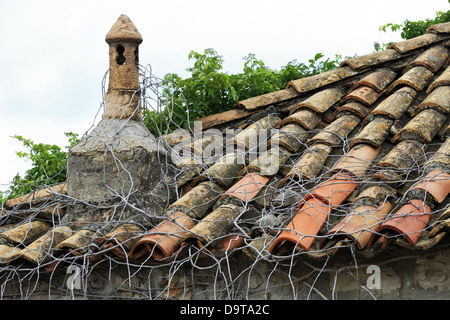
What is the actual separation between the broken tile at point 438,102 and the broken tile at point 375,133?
0.26m

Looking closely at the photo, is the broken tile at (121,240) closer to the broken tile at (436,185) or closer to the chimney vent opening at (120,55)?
the chimney vent opening at (120,55)

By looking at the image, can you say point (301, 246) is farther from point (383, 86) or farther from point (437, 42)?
point (437, 42)

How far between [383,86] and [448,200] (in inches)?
74.1

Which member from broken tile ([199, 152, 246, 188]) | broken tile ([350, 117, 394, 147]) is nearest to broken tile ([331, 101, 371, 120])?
broken tile ([350, 117, 394, 147])

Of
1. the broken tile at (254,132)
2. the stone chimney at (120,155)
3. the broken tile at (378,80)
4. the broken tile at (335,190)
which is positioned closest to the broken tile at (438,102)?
the broken tile at (378,80)

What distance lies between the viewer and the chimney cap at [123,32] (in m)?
4.54

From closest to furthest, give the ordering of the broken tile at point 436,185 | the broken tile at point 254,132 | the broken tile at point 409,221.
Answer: the broken tile at point 409,221
the broken tile at point 436,185
the broken tile at point 254,132

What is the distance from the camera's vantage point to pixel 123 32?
4.54m

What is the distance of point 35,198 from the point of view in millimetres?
4828

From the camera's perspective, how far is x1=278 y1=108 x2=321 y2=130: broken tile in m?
4.80

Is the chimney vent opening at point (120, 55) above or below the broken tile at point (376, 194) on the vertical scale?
above
